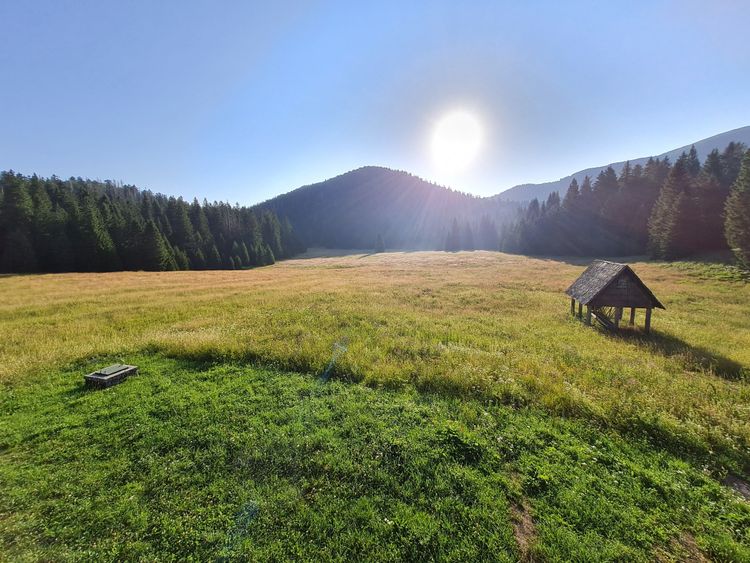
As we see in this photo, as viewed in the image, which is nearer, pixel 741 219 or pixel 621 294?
pixel 621 294

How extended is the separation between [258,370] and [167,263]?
62.7 m

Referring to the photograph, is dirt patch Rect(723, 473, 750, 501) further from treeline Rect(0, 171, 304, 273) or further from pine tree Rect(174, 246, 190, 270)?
pine tree Rect(174, 246, 190, 270)

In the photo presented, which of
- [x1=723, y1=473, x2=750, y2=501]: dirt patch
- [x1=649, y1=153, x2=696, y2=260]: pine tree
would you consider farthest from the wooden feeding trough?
[x1=649, y1=153, x2=696, y2=260]: pine tree

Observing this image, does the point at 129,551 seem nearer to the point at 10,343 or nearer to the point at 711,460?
the point at 711,460

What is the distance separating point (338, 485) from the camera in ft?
20.9

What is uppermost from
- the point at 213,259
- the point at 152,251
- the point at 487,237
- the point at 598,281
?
the point at 487,237

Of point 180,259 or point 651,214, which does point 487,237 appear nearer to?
point 651,214

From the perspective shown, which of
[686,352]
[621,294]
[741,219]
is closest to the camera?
[686,352]

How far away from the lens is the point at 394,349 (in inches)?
556

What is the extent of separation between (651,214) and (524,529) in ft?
275

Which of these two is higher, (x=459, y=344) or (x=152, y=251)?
(x=152, y=251)

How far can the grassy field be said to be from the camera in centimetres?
527

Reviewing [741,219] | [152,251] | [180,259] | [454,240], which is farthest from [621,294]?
[454,240]

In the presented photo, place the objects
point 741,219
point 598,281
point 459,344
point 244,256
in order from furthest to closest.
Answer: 1. point 244,256
2. point 741,219
3. point 598,281
4. point 459,344
